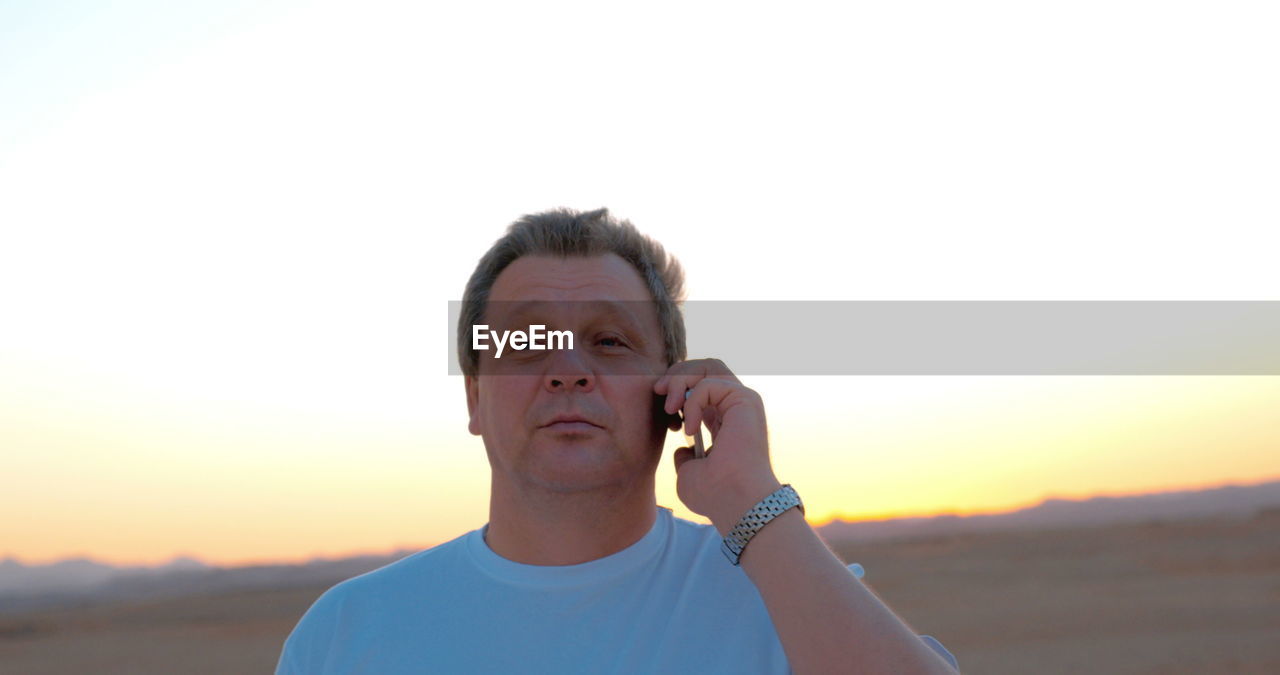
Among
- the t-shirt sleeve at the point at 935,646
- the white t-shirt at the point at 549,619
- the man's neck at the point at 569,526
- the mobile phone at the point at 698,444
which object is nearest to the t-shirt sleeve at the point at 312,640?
the white t-shirt at the point at 549,619

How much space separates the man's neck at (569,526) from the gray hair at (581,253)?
53 centimetres

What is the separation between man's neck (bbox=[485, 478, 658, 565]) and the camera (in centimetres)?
288

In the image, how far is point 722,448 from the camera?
2.66 meters

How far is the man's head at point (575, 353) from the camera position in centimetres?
287

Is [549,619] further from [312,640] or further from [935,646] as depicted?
[935,646]

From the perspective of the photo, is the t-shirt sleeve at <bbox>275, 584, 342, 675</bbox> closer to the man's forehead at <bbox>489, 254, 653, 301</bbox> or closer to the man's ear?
the man's ear

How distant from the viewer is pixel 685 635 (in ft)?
8.77

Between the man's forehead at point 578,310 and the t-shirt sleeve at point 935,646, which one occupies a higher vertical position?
the man's forehead at point 578,310

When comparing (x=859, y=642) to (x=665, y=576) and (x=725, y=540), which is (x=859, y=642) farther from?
(x=665, y=576)

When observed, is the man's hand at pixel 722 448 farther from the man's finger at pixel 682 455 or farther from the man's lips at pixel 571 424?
the man's lips at pixel 571 424

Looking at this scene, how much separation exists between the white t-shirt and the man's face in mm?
251

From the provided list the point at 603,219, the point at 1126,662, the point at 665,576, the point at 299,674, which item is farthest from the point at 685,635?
the point at 1126,662

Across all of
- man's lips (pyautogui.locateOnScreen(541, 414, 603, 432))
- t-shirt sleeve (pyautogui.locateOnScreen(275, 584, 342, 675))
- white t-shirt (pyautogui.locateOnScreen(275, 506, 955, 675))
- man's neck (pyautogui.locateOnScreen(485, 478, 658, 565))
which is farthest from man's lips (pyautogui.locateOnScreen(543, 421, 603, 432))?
t-shirt sleeve (pyautogui.locateOnScreen(275, 584, 342, 675))

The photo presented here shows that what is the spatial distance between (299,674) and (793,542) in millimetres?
1343
